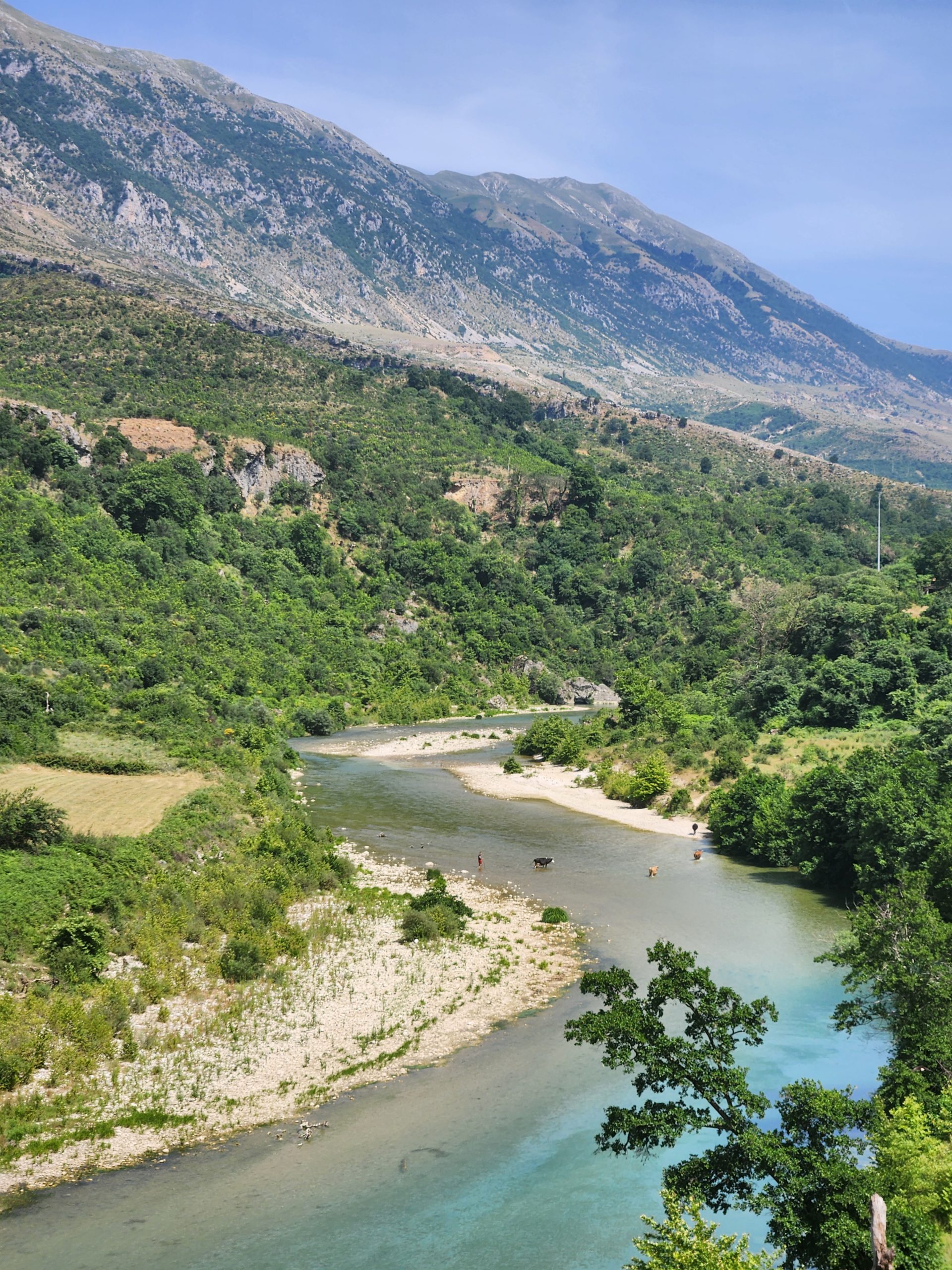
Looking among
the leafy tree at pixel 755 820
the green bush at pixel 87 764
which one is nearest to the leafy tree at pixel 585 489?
the leafy tree at pixel 755 820

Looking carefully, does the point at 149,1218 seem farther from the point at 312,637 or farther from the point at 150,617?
the point at 312,637

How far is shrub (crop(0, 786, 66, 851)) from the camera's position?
104 ft

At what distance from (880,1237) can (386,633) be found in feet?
333

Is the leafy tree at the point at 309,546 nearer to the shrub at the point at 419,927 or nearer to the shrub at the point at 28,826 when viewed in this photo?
the shrub at the point at 28,826

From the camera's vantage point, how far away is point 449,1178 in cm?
1984

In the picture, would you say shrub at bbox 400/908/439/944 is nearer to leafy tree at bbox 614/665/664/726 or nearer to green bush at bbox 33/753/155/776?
green bush at bbox 33/753/155/776

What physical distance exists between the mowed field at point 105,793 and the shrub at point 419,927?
11.3 m

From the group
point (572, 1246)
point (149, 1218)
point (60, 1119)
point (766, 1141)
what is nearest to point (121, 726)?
point (60, 1119)

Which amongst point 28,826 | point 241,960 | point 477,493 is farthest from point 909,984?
point 477,493

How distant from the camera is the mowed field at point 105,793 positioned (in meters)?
37.8

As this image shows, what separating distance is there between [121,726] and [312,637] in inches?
1902

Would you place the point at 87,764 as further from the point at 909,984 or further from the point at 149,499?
the point at 149,499

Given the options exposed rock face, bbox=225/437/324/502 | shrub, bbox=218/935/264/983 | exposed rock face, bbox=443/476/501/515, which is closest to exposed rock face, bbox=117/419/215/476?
exposed rock face, bbox=225/437/324/502

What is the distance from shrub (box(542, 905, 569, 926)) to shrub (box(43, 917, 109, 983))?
53.7 ft
